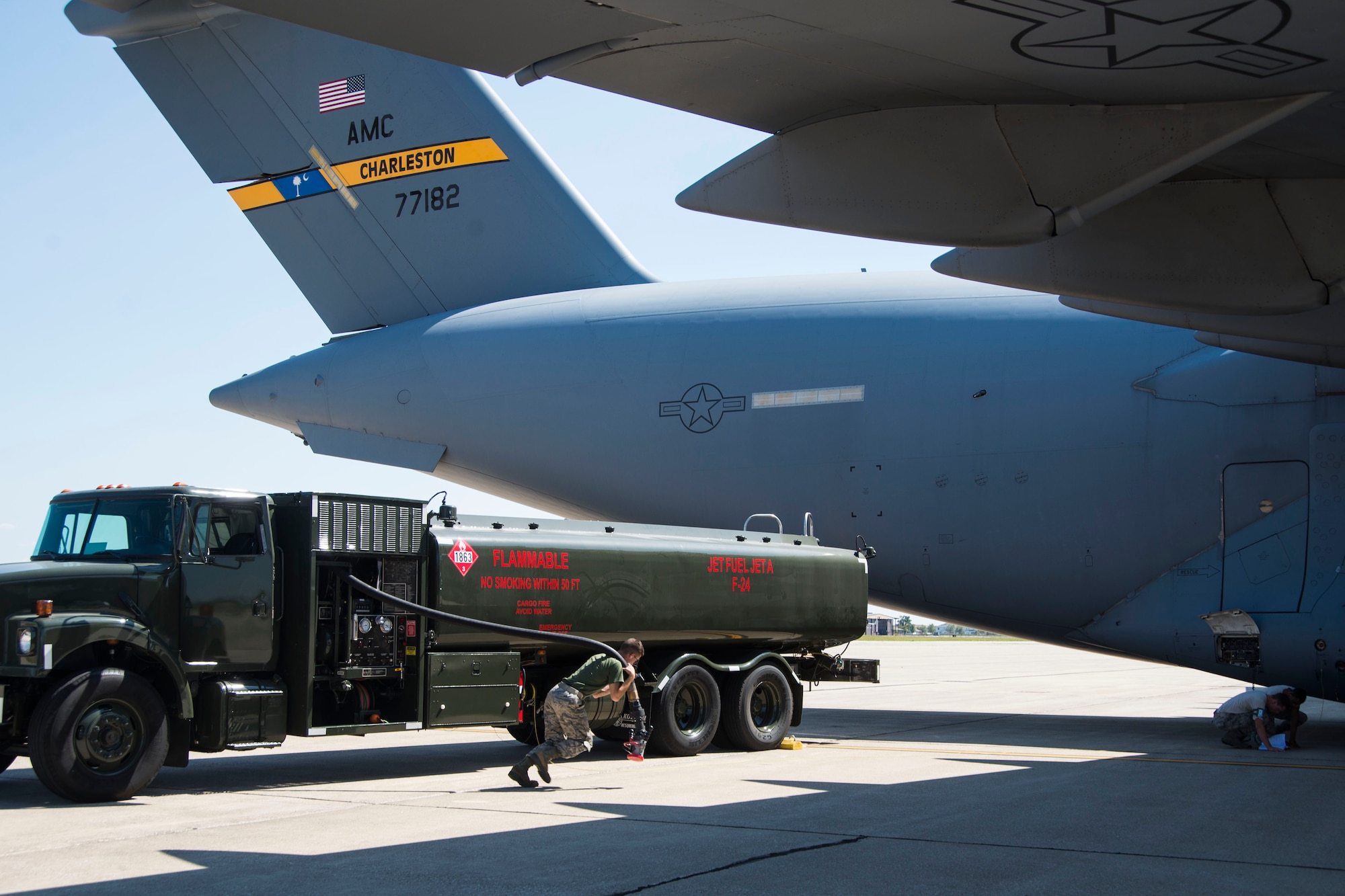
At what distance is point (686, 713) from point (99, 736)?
20.8ft

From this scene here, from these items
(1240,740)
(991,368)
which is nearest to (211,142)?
(991,368)

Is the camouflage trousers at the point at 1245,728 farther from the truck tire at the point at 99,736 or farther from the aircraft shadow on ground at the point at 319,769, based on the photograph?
the truck tire at the point at 99,736

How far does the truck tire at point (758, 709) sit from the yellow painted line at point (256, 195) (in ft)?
39.8

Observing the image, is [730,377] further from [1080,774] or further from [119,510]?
[119,510]

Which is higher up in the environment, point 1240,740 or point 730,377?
point 730,377

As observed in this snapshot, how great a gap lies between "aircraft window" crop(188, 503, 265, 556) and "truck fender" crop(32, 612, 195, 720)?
92 cm

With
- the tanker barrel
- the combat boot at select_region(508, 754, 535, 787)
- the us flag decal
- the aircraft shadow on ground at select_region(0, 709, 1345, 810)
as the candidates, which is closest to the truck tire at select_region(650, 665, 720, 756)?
the aircraft shadow on ground at select_region(0, 709, 1345, 810)

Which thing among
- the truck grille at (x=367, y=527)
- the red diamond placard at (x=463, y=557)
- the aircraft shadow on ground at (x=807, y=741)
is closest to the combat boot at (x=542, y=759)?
the aircraft shadow on ground at (x=807, y=741)

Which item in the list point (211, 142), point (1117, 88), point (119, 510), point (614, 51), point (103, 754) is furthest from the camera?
point (211, 142)

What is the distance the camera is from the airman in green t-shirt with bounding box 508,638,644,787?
36.6ft

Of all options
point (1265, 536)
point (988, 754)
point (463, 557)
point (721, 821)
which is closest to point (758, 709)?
point (988, 754)

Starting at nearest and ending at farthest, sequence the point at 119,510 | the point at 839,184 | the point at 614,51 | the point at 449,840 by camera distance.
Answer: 1. the point at 614,51
2. the point at 839,184
3. the point at 449,840
4. the point at 119,510

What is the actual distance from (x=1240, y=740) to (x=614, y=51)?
38.8 feet

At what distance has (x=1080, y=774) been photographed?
39.9 ft
